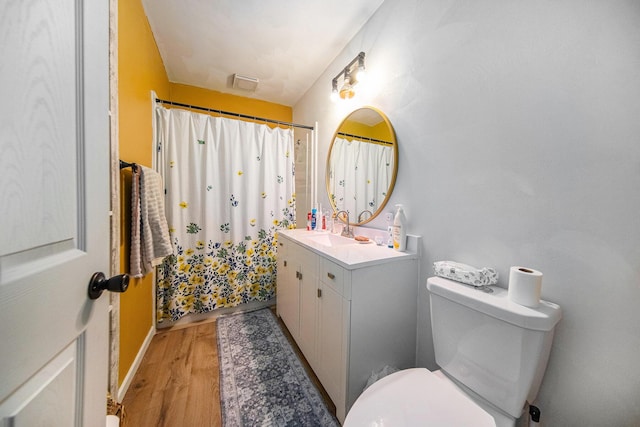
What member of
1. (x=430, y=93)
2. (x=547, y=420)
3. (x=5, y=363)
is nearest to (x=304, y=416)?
(x=547, y=420)

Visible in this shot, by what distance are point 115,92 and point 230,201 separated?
113cm

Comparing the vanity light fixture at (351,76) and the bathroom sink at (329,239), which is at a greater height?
the vanity light fixture at (351,76)

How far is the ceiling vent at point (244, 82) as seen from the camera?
86.5 inches

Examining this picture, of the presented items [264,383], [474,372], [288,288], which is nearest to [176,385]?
[264,383]

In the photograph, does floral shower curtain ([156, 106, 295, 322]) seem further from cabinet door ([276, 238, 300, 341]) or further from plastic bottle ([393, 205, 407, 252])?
plastic bottle ([393, 205, 407, 252])

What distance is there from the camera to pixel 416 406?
72 centimetres

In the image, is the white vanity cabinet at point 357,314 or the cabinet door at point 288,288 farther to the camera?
the cabinet door at point 288,288

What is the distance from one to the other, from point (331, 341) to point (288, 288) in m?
0.68

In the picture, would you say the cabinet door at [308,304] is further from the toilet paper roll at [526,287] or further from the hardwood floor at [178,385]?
the toilet paper roll at [526,287]

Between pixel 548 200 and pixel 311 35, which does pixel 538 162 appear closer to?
pixel 548 200

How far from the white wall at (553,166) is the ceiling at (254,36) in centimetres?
67

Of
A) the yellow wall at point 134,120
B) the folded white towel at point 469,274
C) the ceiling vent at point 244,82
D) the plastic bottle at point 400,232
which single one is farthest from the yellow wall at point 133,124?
the folded white towel at point 469,274

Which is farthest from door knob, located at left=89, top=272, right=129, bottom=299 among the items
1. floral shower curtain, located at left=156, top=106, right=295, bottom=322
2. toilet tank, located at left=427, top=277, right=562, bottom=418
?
floral shower curtain, located at left=156, top=106, right=295, bottom=322

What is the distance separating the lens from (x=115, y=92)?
103 cm
